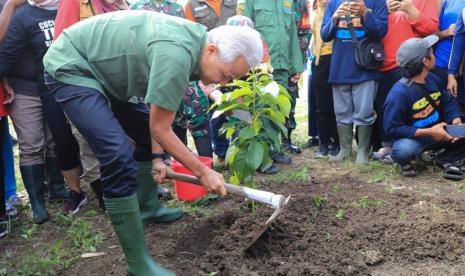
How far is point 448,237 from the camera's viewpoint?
10.1 feet

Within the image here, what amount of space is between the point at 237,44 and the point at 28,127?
224 cm

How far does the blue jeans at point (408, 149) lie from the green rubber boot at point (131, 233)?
9.12ft

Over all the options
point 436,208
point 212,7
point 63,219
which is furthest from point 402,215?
point 212,7

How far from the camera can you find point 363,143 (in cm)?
499

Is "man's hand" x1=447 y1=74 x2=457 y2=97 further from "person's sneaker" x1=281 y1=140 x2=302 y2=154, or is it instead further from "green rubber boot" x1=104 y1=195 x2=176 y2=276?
"green rubber boot" x1=104 y1=195 x2=176 y2=276

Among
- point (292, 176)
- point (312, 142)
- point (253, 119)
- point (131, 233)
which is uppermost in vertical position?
point (253, 119)

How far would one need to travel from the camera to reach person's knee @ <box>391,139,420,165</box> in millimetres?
4465

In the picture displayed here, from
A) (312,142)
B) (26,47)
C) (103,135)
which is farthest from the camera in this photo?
(312,142)

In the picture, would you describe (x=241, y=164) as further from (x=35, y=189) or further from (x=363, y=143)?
(x=363, y=143)

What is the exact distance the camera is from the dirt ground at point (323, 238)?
112 inches

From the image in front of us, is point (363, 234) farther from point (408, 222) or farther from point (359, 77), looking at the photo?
point (359, 77)

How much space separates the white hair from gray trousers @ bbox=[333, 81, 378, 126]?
2.65 meters

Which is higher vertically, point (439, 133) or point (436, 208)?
point (439, 133)

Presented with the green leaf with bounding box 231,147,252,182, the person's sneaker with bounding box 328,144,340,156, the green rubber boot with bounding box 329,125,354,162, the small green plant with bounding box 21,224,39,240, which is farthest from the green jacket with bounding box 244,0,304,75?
the small green plant with bounding box 21,224,39,240
